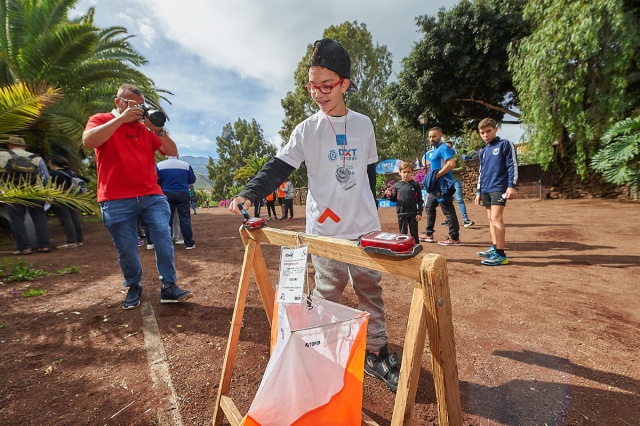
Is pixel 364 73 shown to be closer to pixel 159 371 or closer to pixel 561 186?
pixel 561 186

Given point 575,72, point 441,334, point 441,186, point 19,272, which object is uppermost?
point 575,72

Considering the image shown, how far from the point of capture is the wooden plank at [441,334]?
34.7 inches

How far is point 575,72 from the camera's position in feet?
30.8

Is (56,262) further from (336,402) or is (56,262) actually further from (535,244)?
(535,244)

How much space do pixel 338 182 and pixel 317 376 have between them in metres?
1.03

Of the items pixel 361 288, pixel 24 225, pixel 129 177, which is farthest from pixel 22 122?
pixel 361 288

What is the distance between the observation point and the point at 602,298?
116 inches

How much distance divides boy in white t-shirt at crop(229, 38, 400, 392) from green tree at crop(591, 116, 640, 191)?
1005 cm

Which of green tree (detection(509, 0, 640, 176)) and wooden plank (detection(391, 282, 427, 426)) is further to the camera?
green tree (detection(509, 0, 640, 176))

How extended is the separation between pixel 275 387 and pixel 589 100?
12822mm

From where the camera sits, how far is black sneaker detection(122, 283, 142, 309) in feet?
9.75

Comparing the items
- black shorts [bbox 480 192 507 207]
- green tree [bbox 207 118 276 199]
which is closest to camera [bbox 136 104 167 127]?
black shorts [bbox 480 192 507 207]

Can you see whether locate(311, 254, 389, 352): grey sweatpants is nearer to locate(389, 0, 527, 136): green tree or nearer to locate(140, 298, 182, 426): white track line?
locate(140, 298, 182, 426): white track line

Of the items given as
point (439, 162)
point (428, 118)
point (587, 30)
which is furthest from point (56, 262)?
point (428, 118)
